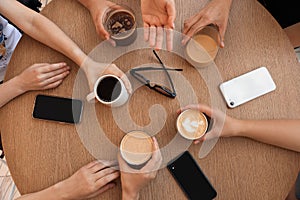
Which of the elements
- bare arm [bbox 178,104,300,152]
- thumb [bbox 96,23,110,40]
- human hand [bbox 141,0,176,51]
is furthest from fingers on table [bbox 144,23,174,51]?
bare arm [bbox 178,104,300,152]

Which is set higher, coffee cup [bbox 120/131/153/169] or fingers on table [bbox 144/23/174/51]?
fingers on table [bbox 144/23/174/51]

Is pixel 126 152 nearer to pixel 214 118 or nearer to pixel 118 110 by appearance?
pixel 118 110

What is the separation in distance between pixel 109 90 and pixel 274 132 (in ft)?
1.48

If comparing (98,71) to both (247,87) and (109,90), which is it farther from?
(247,87)

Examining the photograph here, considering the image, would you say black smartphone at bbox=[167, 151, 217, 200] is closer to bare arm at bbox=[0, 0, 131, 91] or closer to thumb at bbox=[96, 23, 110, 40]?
bare arm at bbox=[0, 0, 131, 91]

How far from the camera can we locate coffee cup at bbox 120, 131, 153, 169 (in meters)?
0.79

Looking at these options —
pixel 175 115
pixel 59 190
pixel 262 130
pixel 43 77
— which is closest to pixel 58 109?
pixel 43 77

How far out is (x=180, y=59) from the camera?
0.90 meters

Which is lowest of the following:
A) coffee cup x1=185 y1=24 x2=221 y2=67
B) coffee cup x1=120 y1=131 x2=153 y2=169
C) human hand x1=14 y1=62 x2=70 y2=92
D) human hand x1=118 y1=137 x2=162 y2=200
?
human hand x1=118 y1=137 x2=162 y2=200

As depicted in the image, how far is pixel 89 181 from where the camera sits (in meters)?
0.80

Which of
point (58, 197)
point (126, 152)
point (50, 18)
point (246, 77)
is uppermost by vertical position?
point (50, 18)

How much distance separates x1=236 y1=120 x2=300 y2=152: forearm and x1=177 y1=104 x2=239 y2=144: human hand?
18 mm

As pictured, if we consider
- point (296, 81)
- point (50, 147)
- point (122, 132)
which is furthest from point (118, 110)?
point (296, 81)

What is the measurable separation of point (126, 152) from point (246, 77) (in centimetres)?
40
